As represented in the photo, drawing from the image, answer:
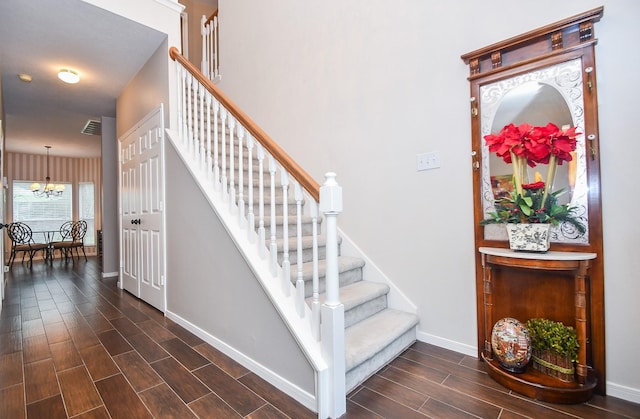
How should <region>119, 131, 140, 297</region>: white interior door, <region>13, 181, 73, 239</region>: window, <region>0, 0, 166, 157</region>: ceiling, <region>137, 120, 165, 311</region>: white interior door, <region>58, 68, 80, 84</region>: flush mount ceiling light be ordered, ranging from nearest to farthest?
<region>0, 0, 166, 157</region>: ceiling → <region>137, 120, 165, 311</region>: white interior door → <region>58, 68, 80, 84</region>: flush mount ceiling light → <region>119, 131, 140, 297</region>: white interior door → <region>13, 181, 73, 239</region>: window

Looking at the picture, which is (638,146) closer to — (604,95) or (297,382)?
(604,95)

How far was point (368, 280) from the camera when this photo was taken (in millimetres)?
2469

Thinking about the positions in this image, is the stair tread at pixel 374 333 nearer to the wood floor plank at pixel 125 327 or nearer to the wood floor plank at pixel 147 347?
the wood floor plank at pixel 147 347

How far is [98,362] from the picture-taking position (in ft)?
6.26

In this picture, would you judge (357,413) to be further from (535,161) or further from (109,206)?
(109,206)

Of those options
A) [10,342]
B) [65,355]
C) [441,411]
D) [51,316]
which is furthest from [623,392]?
[51,316]

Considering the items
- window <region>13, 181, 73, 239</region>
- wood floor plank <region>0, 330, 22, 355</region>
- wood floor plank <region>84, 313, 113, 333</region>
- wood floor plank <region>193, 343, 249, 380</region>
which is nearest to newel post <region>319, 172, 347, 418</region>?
wood floor plank <region>193, 343, 249, 380</region>

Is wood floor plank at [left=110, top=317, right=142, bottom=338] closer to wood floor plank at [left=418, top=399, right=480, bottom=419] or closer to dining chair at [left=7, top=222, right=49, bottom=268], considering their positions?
wood floor plank at [left=418, top=399, right=480, bottom=419]

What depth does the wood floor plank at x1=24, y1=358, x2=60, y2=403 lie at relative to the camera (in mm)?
1576

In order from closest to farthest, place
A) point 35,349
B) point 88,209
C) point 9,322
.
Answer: point 35,349 → point 9,322 → point 88,209

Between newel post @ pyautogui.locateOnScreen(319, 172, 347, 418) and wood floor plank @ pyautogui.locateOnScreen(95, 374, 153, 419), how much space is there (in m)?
0.89

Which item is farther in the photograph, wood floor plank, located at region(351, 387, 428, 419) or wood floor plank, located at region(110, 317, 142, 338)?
wood floor plank, located at region(110, 317, 142, 338)

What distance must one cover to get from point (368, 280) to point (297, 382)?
3.69 feet

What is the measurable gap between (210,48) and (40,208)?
700 centimetres
